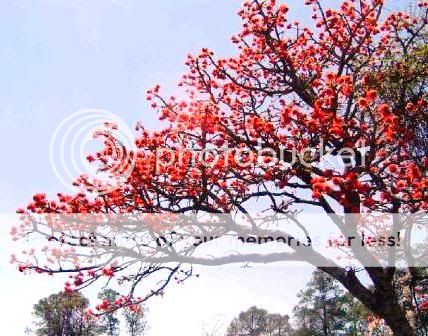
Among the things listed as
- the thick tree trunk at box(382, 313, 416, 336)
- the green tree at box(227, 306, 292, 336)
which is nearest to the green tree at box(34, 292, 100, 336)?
the green tree at box(227, 306, 292, 336)

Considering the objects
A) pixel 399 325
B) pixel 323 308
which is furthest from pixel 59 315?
pixel 399 325

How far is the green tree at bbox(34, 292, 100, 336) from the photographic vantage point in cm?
5241

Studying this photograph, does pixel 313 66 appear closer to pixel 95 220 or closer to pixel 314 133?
pixel 314 133

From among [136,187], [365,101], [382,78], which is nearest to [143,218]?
[136,187]

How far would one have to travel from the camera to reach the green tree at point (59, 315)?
5241 centimetres

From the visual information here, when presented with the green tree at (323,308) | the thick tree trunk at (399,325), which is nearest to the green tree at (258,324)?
the green tree at (323,308)

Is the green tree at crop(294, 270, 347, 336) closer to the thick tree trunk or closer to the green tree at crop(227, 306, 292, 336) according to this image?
the green tree at crop(227, 306, 292, 336)

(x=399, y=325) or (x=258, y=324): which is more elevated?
(x=399, y=325)

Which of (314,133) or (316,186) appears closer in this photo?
(316,186)

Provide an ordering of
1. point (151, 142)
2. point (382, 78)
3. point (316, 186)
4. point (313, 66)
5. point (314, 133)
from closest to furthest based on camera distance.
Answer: point (316, 186)
point (314, 133)
point (382, 78)
point (151, 142)
point (313, 66)

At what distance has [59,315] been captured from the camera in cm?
5359

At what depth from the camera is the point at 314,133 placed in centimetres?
894

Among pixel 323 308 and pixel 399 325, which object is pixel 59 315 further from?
pixel 399 325

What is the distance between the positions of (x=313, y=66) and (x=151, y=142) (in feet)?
18.0
